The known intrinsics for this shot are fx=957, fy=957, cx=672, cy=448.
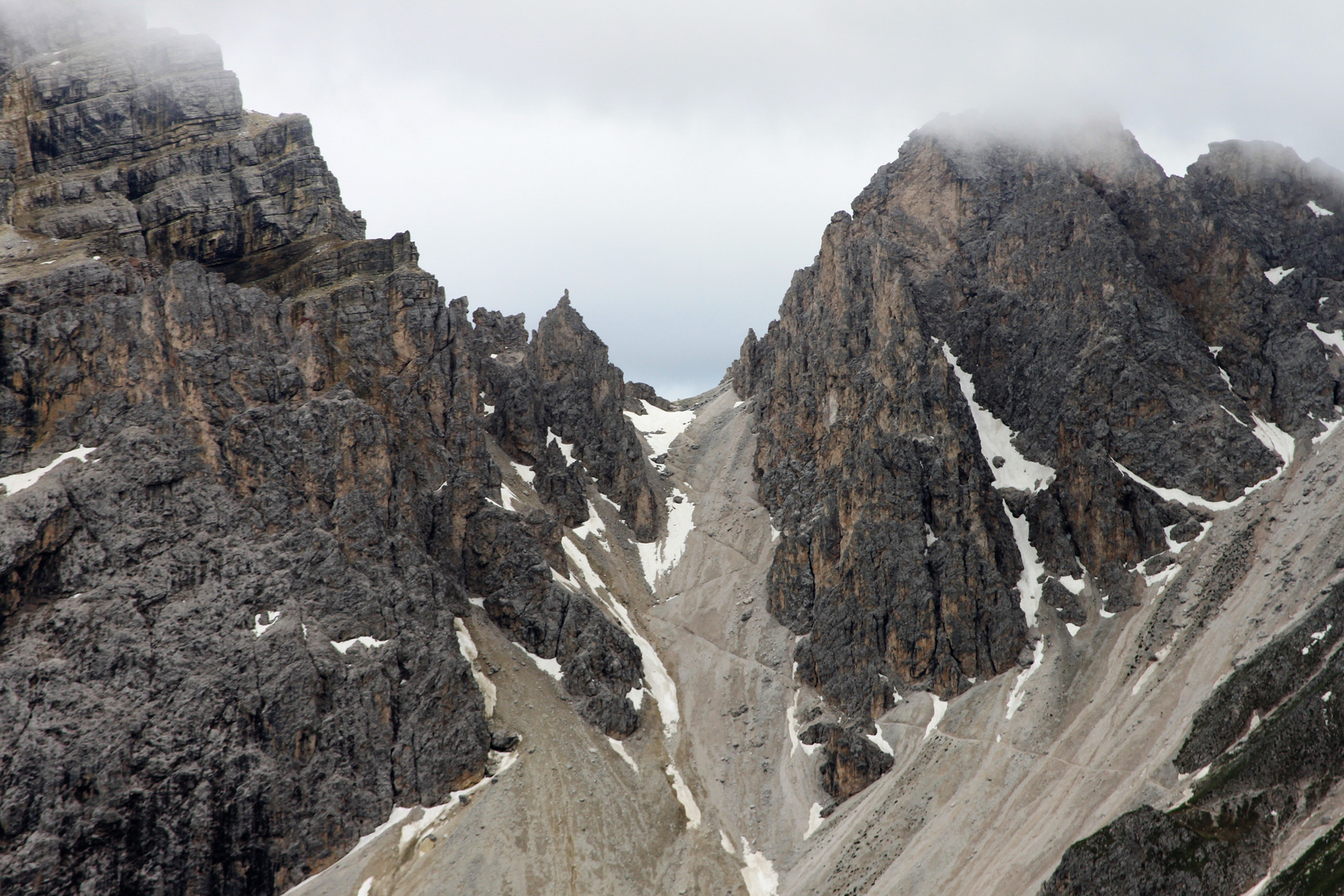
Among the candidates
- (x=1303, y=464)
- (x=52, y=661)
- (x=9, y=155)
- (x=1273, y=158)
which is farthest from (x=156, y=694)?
(x=1273, y=158)

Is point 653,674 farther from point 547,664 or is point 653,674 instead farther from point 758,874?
point 758,874

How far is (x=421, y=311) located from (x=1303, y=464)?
12392 centimetres

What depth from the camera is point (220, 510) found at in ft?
358

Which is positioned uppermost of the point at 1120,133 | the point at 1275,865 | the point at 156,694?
the point at 1120,133

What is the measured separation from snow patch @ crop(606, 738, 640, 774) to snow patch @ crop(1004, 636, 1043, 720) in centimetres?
4327

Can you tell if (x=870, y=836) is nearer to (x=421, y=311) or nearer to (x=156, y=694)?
(x=156, y=694)

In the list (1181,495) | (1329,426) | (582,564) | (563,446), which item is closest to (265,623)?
(582,564)

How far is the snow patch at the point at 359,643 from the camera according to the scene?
105 meters

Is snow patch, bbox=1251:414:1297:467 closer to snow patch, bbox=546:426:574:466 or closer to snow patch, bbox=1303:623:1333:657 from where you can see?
snow patch, bbox=1303:623:1333:657

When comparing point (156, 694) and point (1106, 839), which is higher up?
point (156, 694)

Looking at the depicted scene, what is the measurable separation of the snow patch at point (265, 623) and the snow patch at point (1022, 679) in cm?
8269

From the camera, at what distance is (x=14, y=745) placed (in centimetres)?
8706

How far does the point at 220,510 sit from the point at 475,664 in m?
34.1

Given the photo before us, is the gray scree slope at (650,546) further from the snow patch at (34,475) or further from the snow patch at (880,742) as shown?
the snow patch at (34,475)
